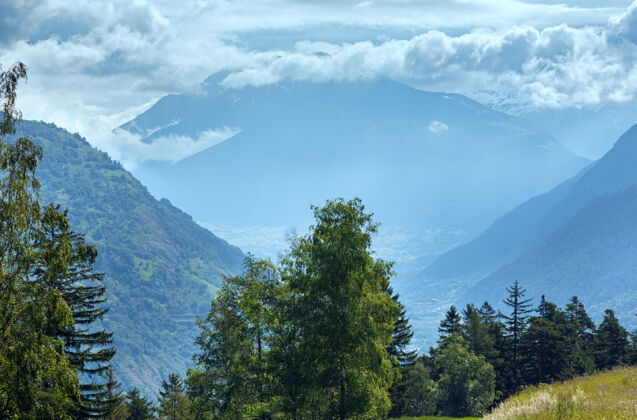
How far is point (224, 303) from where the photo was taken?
134ft

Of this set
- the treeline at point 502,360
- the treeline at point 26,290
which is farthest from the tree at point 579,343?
the treeline at point 26,290

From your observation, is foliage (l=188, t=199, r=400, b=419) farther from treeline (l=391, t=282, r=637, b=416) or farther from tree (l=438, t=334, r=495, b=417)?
treeline (l=391, t=282, r=637, b=416)

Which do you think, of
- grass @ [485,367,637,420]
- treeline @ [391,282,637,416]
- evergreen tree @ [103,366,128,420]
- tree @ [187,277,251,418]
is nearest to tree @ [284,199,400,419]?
tree @ [187,277,251,418]

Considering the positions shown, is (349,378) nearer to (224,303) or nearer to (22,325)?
(224,303)

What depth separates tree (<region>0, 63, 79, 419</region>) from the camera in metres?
21.5

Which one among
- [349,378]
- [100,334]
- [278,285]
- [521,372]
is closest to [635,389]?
[349,378]

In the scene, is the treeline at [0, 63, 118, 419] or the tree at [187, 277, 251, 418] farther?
the tree at [187, 277, 251, 418]

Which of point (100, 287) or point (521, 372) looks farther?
point (521, 372)

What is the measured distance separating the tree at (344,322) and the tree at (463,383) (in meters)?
40.9

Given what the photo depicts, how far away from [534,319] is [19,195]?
80155 mm

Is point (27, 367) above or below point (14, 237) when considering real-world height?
below

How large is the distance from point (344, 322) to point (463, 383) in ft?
147

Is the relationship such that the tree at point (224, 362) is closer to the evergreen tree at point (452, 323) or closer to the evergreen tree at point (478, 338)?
the evergreen tree at point (478, 338)

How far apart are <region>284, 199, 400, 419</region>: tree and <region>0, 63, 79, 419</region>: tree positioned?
1356 centimetres
